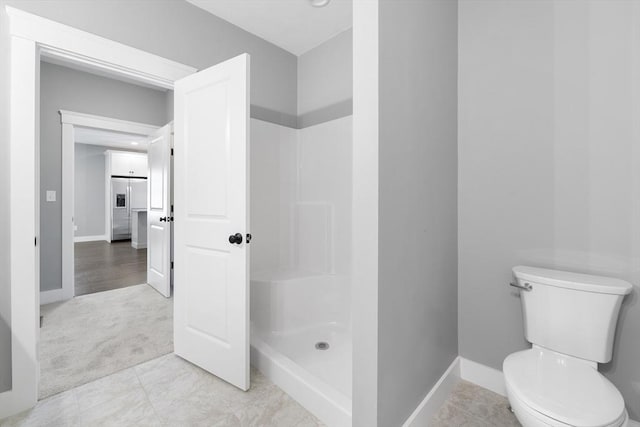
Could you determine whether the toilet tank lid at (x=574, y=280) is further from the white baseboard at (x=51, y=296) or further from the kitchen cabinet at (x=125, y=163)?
the kitchen cabinet at (x=125, y=163)

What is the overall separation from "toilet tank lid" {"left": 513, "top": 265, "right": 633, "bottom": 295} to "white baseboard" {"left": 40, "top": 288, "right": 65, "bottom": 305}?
14.7 ft

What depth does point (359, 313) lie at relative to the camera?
3.81 feet

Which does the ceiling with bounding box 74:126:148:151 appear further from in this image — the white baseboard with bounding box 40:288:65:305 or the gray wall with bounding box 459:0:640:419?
the gray wall with bounding box 459:0:640:419

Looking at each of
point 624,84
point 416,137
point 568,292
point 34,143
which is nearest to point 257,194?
point 34,143

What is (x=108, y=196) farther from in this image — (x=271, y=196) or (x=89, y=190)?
(x=271, y=196)

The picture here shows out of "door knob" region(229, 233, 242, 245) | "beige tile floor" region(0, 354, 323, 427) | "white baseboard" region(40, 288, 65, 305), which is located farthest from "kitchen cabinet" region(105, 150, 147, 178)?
"door knob" region(229, 233, 242, 245)

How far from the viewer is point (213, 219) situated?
1856 millimetres

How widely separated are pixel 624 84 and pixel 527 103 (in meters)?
0.37

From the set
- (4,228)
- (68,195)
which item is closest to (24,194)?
(4,228)

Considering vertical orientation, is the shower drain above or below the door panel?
below

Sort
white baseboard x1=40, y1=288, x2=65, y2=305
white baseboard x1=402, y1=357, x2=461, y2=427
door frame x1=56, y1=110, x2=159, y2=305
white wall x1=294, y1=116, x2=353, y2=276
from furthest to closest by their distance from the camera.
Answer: door frame x1=56, y1=110, x2=159, y2=305, white baseboard x1=40, y1=288, x2=65, y2=305, white wall x1=294, y1=116, x2=353, y2=276, white baseboard x1=402, y1=357, x2=461, y2=427

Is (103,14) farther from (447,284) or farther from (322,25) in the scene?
(447,284)

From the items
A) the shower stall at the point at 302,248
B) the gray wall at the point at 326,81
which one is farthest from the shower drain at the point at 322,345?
the gray wall at the point at 326,81

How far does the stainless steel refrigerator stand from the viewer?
24.3 feet
